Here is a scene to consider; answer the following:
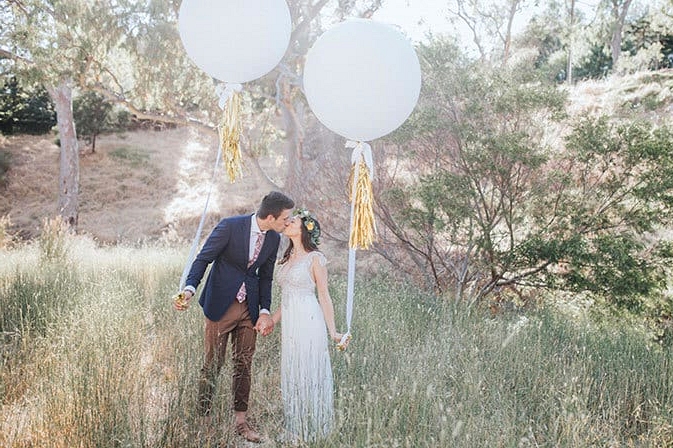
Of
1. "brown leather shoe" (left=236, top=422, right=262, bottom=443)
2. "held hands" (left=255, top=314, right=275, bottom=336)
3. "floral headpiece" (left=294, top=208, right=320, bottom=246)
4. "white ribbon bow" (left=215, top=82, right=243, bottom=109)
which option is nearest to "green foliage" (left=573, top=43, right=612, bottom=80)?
"white ribbon bow" (left=215, top=82, right=243, bottom=109)

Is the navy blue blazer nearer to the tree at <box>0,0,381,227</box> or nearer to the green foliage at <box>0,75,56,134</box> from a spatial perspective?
the tree at <box>0,0,381,227</box>

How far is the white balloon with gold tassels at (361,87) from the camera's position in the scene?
3.69 meters

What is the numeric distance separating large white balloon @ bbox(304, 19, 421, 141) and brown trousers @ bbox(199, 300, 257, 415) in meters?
1.50

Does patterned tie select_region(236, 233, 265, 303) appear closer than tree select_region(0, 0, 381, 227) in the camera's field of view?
Yes

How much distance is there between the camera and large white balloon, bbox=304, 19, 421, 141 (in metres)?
3.69

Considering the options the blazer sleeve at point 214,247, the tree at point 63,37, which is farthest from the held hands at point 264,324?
the tree at point 63,37

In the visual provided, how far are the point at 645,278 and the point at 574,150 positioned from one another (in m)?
1.61

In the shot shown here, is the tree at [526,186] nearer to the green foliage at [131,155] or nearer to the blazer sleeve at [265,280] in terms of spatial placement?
the blazer sleeve at [265,280]

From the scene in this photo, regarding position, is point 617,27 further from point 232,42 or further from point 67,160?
point 232,42

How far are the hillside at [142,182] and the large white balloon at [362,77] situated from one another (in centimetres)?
1097

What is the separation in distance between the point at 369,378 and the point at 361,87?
2149 mm

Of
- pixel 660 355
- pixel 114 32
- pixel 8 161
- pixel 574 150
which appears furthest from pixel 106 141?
pixel 660 355

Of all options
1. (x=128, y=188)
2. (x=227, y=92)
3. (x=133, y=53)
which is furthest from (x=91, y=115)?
(x=227, y=92)

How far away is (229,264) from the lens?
384 cm
